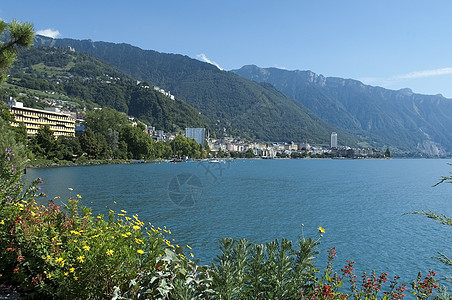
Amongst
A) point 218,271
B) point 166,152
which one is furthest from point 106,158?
point 218,271

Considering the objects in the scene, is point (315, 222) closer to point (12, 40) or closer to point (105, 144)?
point (12, 40)

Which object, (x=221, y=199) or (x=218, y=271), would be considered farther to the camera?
(x=221, y=199)

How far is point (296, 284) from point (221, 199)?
26.4 metres

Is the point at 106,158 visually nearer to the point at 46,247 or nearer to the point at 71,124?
the point at 71,124

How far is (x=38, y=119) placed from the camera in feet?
273

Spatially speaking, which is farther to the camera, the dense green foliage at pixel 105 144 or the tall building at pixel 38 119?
the tall building at pixel 38 119

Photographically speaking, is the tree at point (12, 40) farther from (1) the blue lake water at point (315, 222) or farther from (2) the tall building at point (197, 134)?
(2) the tall building at point (197, 134)

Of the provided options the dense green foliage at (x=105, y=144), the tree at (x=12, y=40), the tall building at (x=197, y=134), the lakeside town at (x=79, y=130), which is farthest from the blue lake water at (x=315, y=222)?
the tall building at (x=197, y=134)

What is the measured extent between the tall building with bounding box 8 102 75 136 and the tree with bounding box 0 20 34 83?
75920mm

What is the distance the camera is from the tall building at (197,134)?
152 meters

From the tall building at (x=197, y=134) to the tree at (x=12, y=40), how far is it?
143903mm

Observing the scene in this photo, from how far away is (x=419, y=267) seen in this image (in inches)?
513

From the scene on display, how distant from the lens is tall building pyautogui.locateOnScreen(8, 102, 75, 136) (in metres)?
77.2

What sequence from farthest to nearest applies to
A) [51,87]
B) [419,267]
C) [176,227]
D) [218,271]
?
1. [51,87]
2. [176,227]
3. [419,267]
4. [218,271]
